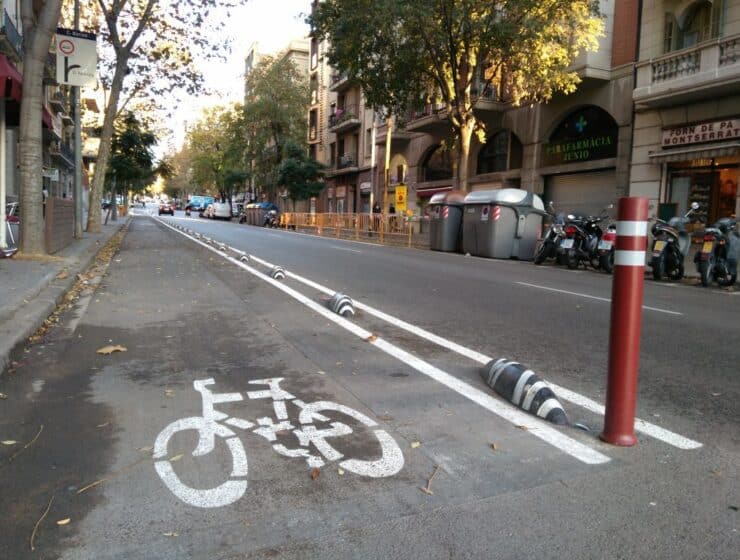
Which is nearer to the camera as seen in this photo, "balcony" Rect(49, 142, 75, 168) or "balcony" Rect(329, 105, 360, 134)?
"balcony" Rect(49, 142, 75, 168)

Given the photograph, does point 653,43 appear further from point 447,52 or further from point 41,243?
point 41,243

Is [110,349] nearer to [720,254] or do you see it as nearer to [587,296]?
[587,296]

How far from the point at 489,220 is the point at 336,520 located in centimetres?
1659

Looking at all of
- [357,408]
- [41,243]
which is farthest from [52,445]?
[41,243]

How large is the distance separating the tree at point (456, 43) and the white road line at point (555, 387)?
11.7 metres

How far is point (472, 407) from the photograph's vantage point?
13.5 ft

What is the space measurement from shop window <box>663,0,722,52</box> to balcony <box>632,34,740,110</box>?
86cm

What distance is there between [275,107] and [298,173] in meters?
6.27

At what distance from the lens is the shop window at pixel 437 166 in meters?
31.8

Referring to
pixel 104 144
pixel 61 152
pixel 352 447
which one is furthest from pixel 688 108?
pixel 61 152

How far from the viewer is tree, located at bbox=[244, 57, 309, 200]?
154 feet

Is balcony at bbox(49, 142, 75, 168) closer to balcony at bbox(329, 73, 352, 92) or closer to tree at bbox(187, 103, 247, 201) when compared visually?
balcony at bbox(329, 73, 352, 92)

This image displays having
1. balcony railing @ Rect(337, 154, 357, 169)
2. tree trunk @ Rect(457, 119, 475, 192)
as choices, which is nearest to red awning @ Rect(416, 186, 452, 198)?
tree trunk @ Rect(457, 119, 475, 192)

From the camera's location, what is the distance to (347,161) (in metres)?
45.6
